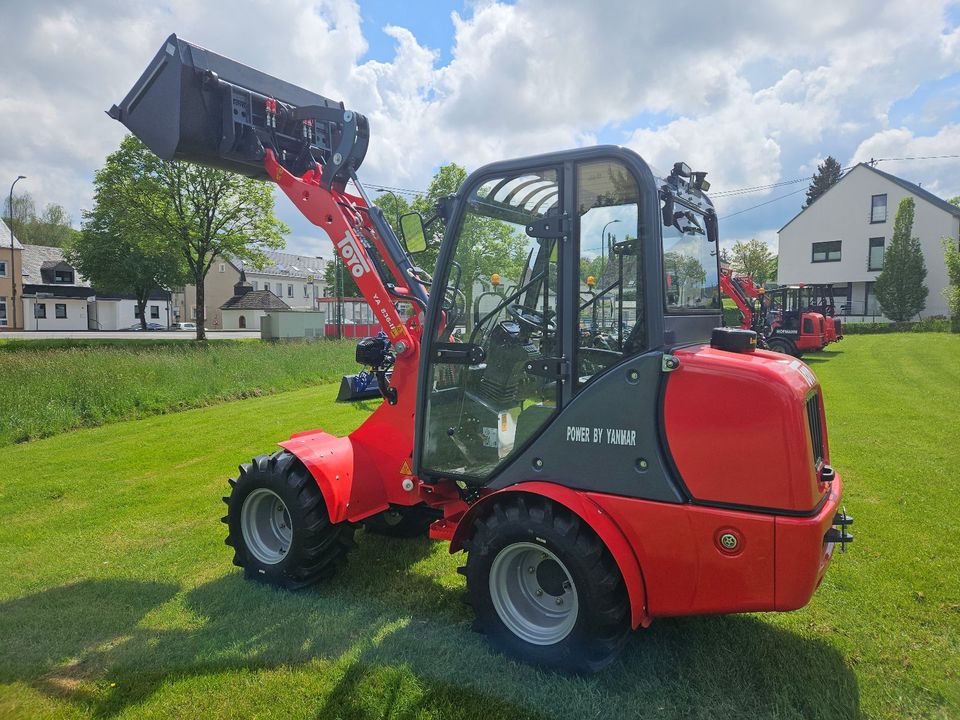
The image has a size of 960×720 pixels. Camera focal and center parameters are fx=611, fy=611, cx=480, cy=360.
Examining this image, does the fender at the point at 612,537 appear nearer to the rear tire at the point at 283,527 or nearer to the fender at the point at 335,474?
the fender at the point at 335,474

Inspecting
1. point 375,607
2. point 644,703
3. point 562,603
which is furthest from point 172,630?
point 644,703

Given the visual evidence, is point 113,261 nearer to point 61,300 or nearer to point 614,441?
point 61,300

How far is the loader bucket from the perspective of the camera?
14.1 feet

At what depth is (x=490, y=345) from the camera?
12.1 ft

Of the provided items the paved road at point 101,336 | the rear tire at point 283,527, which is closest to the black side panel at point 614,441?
the rear tire at point 283,527

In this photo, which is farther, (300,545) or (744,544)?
(300,545)

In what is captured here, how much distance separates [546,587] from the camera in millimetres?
3355

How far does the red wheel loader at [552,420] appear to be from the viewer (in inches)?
108

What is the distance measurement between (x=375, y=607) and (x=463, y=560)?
0.88 m

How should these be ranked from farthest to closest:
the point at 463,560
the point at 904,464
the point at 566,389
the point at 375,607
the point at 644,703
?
the point at 904,464 → the point at 463,560 → the point at 375,607 → the point at 566,389 → the point at 644,703

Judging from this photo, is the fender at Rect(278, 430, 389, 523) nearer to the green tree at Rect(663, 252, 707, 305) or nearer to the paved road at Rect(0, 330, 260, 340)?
the green tree at Rect(663, 252, 707, 305)

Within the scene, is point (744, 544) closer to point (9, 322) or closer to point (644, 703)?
point (644, 703)

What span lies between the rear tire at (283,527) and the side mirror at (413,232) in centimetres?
168

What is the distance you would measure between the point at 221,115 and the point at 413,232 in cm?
166
